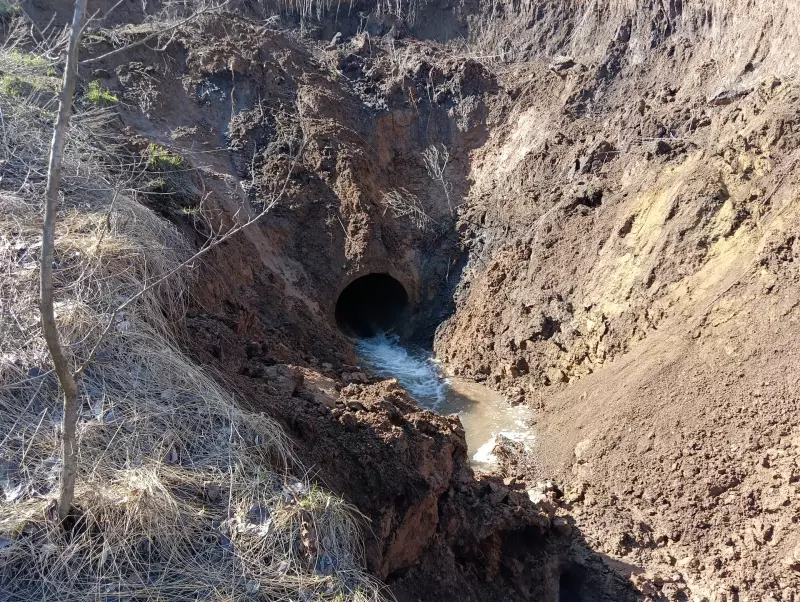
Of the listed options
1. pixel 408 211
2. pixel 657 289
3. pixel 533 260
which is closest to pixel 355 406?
pixel 657 289

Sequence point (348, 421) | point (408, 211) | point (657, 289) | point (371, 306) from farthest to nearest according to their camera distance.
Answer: point (371, 306), point (408, 211), point (657, 289), point (348, 421)

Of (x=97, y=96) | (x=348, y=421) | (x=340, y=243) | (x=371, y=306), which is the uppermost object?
(x=97, y=96)

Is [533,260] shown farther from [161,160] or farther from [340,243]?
[161,160]

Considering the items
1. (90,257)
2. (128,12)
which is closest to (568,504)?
(90,257)

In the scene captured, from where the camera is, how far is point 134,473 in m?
3.72

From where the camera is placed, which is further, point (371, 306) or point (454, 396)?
point (371, 306)

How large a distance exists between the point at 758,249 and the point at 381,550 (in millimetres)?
5705

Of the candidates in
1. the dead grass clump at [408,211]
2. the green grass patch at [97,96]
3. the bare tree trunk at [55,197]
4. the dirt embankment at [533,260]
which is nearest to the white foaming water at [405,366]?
the dirt embankment at [533,260]

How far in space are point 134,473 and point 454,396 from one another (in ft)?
21.0

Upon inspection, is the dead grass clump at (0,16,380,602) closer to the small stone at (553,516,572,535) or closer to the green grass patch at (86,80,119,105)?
the small stone at (553,516,572,535)

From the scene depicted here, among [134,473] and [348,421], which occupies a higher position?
[348,421]

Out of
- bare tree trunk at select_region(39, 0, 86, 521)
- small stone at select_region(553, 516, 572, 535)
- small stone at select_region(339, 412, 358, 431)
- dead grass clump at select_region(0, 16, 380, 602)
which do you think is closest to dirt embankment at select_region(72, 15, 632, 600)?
small stone at select_region(339, 412, 358, 431)

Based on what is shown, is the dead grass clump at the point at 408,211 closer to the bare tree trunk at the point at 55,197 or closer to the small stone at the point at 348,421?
the small stone at the point at 348,421

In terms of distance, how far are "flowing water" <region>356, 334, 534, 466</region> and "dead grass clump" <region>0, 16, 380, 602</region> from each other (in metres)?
4.23
